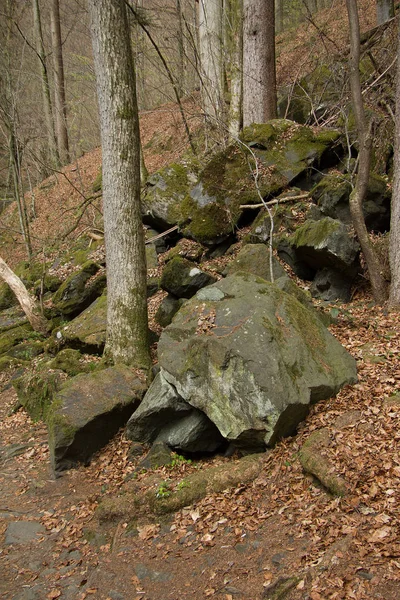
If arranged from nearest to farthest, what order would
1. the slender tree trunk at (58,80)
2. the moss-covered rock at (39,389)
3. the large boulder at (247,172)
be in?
1. the moss-covered rock at (39,389)
2. the large boulder at (247,172)
3. the slender tree trunk at (58,80)

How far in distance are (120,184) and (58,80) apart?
17.7m

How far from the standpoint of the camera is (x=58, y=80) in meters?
22.3

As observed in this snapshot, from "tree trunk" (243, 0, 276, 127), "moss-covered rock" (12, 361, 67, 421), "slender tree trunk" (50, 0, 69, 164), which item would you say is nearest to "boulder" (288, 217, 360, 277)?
"tree trunk" (243, 0, 276, 127)

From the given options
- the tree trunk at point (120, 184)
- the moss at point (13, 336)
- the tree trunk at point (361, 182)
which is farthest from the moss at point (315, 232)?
the moss at point (13, 336)

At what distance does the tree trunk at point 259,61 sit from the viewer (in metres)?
11.3

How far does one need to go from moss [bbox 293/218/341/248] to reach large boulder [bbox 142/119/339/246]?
6.35ft

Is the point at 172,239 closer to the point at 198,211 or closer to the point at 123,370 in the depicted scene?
the point at 198,211

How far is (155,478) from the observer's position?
568cm

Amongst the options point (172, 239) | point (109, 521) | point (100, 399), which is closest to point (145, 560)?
point (109, 521)

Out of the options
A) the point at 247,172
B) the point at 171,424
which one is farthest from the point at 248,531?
the point at 247,172

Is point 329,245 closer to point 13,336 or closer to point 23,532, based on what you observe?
point 23,532

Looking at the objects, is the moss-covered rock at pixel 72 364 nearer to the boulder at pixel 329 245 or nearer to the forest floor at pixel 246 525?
the forest floor at pixel 246 525

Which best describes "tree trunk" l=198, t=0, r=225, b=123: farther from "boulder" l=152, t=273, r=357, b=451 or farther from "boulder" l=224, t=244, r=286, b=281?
"boulder" l=152, t=273, r=357, b=451

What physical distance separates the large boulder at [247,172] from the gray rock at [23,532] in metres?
6.53
